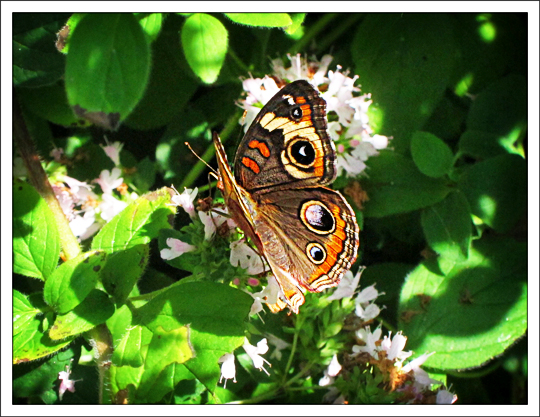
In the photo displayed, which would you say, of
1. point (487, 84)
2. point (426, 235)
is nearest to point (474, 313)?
point (426, 235)

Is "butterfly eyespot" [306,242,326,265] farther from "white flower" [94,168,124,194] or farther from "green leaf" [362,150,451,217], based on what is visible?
"white flower" [94,168,124,194]

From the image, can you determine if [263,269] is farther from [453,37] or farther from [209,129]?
[453,37]

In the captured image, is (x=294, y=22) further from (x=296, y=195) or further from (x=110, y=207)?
(x=110, y=207)

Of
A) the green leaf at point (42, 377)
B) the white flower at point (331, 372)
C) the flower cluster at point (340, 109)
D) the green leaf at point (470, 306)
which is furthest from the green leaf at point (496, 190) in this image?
the green leaf at point (42, 377)

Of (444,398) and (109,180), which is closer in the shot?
(444,398)

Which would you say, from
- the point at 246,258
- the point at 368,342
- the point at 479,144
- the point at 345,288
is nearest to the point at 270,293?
the point at 246,258
